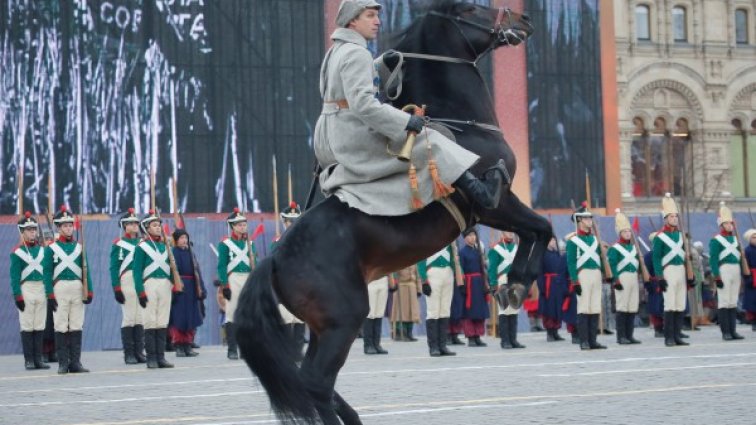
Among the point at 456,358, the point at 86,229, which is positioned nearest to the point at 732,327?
the point at 456,358

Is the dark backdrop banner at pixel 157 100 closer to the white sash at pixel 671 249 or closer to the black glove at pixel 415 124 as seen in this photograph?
the white sash at pixel 671 249

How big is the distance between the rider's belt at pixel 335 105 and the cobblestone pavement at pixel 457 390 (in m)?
2.10

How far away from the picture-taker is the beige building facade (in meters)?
52.6

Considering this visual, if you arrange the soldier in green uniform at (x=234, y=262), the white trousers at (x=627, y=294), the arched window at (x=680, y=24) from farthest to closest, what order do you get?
the arched window at (x=680, y=24) < the white trousers at (x=627, y=294) < the soldier in green uniform at (x=234, y=262)

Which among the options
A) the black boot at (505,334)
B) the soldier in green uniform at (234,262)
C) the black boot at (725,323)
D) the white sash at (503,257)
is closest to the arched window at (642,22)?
the white sash at (503,257)

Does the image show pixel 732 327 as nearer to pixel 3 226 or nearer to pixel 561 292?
pixel 561 292

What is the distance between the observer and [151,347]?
17656 millimetres

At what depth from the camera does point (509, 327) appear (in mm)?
19906

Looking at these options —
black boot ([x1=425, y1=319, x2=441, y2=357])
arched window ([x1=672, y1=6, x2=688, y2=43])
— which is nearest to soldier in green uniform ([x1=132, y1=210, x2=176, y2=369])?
black boot ([x1=425, y1=319, x2=441, y2=357])

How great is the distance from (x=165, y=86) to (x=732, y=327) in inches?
787

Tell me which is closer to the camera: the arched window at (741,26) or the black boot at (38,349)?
the black boot at (38,349)

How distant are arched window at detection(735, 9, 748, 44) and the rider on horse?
50034mm

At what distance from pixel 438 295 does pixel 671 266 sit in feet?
10.0

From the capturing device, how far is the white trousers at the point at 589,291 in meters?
19.1
